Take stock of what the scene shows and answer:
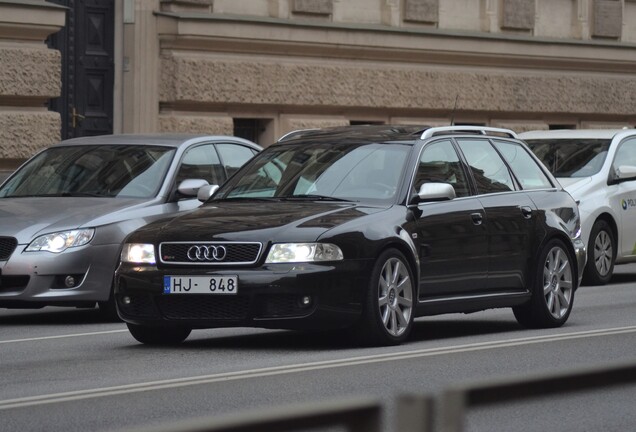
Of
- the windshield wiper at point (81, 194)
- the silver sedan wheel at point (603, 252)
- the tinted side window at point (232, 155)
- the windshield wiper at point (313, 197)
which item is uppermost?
the tinted side window at point (232, 155)

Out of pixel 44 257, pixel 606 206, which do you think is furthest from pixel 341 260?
pixel 606 206

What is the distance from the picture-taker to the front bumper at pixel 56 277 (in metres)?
11.8

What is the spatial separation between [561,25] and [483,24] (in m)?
2.19

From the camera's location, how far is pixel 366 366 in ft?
28.3

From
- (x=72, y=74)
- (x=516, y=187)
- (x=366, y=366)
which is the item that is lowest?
(x=366, y=366)

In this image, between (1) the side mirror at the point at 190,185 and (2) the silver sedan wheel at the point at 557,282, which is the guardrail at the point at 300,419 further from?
(1) the side mirror at the point at 190,185

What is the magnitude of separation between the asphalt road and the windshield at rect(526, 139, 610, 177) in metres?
5.10

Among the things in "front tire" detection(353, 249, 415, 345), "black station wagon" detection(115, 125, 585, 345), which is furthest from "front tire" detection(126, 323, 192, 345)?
"front tire" detection(353, 249, 415, 345)

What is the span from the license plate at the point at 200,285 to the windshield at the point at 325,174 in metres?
1.25

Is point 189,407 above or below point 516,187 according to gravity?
below

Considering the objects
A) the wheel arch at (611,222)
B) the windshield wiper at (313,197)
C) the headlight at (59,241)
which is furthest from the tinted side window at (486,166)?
the wheel arch at (611,222)

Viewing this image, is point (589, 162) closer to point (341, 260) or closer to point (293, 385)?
point (341, 260)

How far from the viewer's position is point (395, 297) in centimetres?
963

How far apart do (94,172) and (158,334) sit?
11.0 ft
